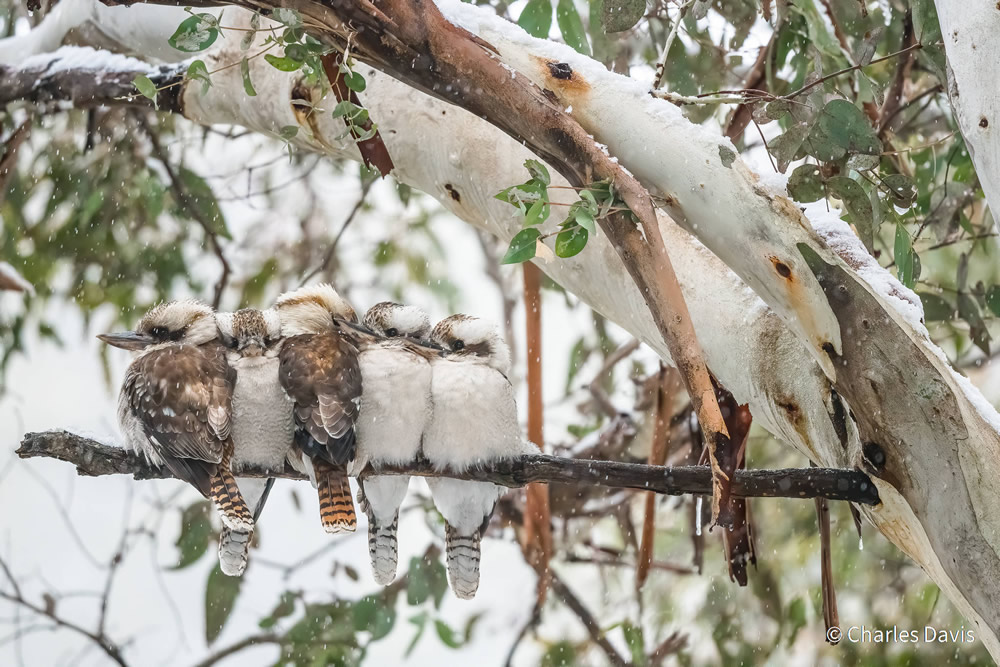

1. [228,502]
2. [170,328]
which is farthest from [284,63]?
[170,328]

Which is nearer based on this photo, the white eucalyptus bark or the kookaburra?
the white eucalyptus bark

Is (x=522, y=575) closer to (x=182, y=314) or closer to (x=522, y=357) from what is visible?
(x=522, y=357)

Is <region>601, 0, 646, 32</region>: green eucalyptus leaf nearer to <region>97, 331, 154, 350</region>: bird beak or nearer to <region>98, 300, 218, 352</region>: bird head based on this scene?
<region>98, 300, 218, 352</region>: bird head

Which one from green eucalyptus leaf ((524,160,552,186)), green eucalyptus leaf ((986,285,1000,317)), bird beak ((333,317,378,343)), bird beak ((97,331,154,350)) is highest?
green eucalyptus leaf ((986,285,1000,317))

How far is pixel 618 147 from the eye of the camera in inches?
50.6

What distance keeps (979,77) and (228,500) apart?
108 centimetres

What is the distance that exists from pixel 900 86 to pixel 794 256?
A: 1.04m

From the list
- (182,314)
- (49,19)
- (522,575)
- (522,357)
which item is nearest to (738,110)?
(182,314)

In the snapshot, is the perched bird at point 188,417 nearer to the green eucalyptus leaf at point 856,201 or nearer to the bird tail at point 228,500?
the bird tail at point 228,500

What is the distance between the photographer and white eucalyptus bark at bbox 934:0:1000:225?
40.4 inches

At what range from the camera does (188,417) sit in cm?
145

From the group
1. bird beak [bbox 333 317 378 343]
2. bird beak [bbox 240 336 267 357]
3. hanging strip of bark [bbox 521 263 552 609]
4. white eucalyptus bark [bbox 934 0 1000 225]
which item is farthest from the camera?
hanging strip of bark [bbox 521 263 552 609]

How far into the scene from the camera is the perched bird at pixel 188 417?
1.45 m

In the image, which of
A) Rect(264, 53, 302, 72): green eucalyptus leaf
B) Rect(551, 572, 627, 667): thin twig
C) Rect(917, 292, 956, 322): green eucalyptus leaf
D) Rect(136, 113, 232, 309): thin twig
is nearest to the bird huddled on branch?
Rect(264, 53, 302, 72): green eucalyptus leaf
